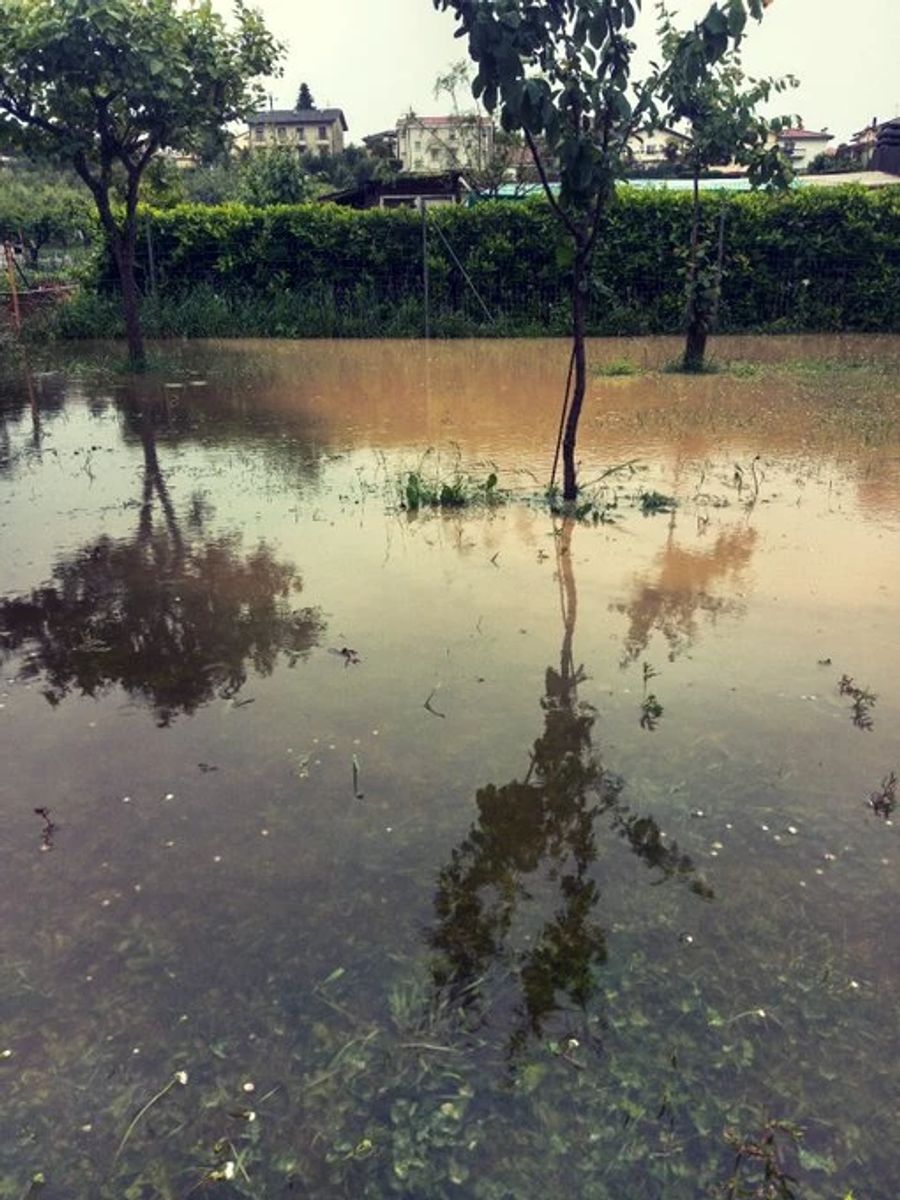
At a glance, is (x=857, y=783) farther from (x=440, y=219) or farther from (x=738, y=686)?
(x=440, y=219)

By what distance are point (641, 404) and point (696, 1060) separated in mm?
10275

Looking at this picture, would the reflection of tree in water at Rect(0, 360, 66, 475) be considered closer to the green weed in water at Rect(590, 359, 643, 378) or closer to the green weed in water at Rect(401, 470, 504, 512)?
the green weed in water at Rect(401, 470, 504, 512)

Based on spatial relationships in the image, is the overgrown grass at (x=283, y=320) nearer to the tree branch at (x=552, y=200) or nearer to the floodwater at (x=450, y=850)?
the floodwater at (x=450, y=850)

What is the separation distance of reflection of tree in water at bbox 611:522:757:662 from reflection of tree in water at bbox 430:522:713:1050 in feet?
3.73

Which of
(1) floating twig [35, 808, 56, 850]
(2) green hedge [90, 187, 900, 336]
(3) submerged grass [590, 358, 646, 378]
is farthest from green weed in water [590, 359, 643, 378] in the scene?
(1) floating twig [35, 808, 56, 850]

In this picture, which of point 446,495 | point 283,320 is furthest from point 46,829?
point 283,320

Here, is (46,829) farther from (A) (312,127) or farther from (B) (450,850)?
(A) (312,127)

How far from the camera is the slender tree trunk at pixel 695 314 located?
1307 cm

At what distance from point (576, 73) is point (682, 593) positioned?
359 centimetres

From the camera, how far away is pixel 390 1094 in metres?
2.52

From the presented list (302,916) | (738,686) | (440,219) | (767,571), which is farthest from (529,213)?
(302,916)

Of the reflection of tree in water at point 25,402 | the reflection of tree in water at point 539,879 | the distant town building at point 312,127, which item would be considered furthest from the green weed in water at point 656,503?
the distant town building at point 312,127

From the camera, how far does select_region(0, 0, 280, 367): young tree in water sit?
38.7 feet

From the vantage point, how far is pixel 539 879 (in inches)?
132
